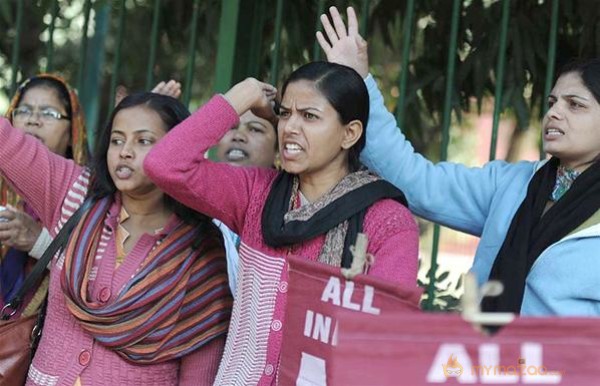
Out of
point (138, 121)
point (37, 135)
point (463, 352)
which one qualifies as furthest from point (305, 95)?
point (37, 135)

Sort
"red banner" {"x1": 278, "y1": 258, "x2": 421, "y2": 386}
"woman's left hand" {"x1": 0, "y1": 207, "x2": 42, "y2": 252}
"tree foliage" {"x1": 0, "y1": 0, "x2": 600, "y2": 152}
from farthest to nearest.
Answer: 1. "tree foliage" {"x1": 0, "y1": 0, "x2": 600, "y2": 152}
2. "woman's left hand" {"x1": 0, "y1": 207, "x2": 42, "y2": 252}
3. "red banner" {"x1": 278, "y1": 258, "x2": 421, "y2": 386}

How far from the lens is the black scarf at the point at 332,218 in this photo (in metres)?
2.84

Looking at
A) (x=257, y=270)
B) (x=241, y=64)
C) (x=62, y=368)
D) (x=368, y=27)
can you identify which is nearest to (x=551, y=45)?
(x=368, y=27)

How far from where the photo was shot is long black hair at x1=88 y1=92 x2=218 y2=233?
10.9ft

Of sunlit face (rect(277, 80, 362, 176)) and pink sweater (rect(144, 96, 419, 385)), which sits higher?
sunlit face (rect(277, 80, 362, 176))

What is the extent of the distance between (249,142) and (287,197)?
33.5 inches

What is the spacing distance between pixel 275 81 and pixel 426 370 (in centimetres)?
222

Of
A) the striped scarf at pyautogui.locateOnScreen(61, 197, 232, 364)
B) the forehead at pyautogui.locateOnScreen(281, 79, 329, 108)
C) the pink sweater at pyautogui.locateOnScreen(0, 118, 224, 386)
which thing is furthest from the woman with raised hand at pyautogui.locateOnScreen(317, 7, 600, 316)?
the pink sweater at pyautogui.locateOnScreen(0, 118, 224, 386)

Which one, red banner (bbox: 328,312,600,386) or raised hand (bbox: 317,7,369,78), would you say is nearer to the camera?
red banner (bbox: 328,312,600,386)

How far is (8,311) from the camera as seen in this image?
3.34 metres

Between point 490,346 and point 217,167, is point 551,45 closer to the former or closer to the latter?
point 217,167

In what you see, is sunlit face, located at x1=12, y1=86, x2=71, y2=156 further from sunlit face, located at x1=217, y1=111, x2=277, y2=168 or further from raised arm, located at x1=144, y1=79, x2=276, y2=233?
raised arm, located at x1=144, y1=79, x2=276, y2=233

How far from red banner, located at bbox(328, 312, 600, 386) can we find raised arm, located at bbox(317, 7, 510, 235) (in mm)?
1070

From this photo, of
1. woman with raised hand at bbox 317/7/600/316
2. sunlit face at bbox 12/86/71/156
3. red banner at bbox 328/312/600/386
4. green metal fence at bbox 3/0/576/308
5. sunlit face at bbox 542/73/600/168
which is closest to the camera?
red banner at bbox 328/312/600/386
